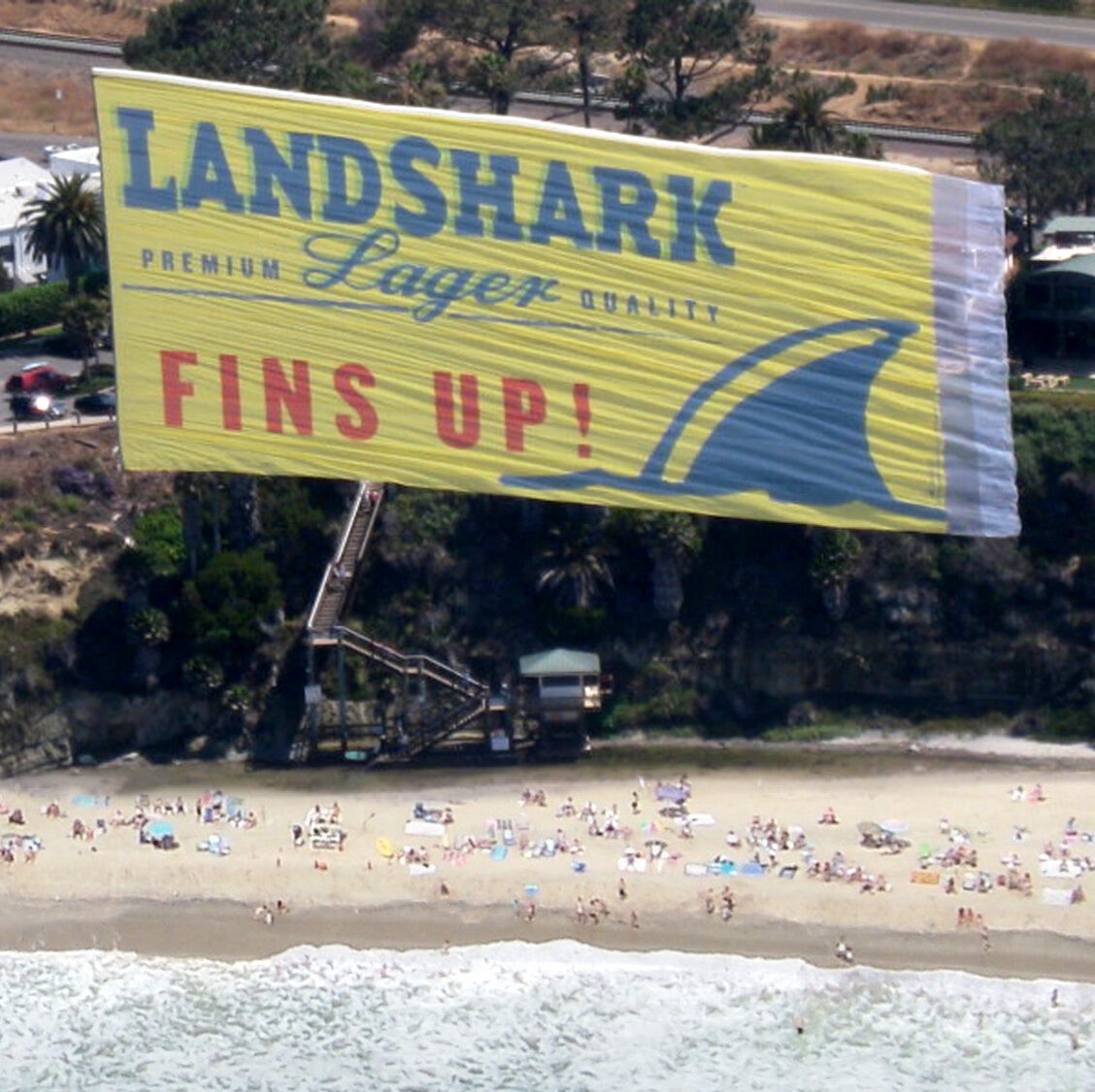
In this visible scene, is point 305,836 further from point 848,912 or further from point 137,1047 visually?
point 848,912

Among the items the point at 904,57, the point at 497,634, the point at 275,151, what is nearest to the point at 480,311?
the point at 275,151

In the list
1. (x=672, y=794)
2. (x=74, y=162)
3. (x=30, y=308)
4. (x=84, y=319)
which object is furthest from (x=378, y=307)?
(x=74, y=162)

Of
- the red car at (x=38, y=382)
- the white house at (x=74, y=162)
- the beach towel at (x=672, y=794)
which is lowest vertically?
the beach towel at (x=672, y=794)

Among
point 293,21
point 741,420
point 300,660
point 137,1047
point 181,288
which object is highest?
point 293,21

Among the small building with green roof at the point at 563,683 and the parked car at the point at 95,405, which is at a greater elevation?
the parked car at the point at 95,405

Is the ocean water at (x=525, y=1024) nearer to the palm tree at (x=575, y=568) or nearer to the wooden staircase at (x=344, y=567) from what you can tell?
the wooden staircase at (x=344, y=567)

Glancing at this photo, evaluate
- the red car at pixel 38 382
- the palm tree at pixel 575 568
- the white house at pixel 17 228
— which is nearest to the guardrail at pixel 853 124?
the white house at pixel 17 228
